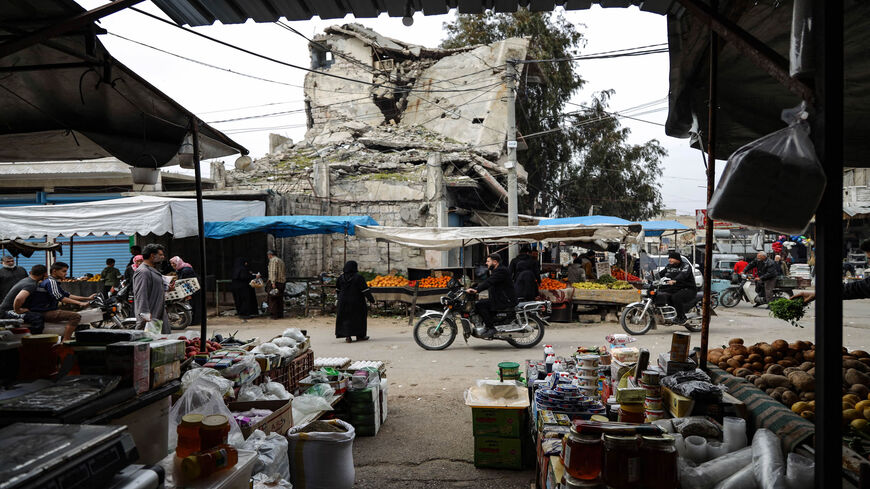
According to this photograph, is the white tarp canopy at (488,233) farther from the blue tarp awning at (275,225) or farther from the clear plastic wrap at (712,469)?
the clear plastic wrap at (712,469)

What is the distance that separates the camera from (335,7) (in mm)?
3738

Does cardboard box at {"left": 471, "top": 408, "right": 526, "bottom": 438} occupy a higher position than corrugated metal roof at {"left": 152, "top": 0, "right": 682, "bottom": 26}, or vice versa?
corrugated metal roof at {"left": 152, "top": 0, "right": 682, "bottom": 26}

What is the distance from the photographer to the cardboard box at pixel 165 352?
2.73 m

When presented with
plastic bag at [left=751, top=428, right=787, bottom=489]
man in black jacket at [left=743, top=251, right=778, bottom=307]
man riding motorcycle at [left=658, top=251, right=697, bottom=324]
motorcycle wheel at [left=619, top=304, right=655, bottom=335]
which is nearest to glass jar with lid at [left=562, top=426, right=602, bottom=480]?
plastic bag at [left=751, top=428, right=787, bottom=489]

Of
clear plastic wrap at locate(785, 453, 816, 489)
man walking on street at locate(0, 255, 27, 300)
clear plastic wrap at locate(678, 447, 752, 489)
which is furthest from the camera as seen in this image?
man walking on street at locate(0, 255, 27, 300)

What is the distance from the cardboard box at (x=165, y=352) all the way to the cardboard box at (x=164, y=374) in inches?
0.8

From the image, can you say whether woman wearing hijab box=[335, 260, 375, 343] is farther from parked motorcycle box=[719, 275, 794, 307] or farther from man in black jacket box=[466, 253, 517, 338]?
parked motorcycle box=[719, 275, 794, 307]

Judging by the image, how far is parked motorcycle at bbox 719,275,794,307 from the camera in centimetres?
1527

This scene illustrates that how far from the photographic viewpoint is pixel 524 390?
4.66 meters

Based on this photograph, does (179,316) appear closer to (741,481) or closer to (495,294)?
(495,294)

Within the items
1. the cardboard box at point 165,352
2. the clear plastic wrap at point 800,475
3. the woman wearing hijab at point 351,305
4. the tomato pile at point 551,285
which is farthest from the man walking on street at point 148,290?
the tomato pile at point 551,285

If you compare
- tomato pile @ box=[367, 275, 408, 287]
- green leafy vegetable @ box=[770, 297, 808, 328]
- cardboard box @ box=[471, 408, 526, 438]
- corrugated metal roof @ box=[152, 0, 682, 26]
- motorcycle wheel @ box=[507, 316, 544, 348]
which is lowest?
motorcycle wheel @ box=[507, 316, 544, 348]

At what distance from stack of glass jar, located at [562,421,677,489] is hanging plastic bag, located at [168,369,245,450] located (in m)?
2.06

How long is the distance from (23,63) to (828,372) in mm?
5331
